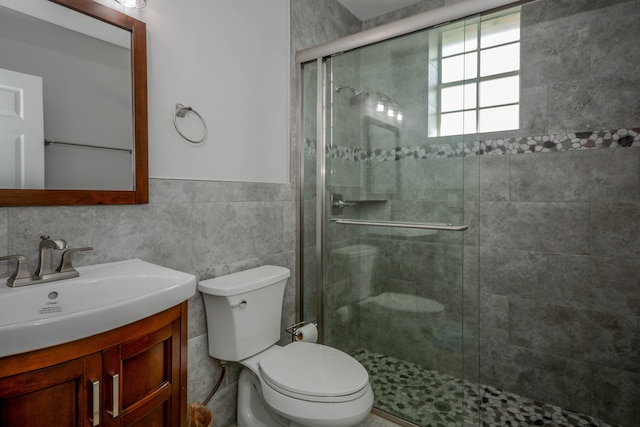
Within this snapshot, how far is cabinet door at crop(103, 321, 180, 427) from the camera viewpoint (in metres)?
0.86

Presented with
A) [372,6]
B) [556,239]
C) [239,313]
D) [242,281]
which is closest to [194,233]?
[242,281]

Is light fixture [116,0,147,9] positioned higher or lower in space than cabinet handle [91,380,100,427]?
higher

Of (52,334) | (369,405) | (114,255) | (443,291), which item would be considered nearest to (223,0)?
(114,255)

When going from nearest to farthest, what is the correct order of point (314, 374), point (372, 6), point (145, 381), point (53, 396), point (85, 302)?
1. point (53, 396)
2. point (145, 381)
3. point (85, 302)
4. point (314, 374)
5. point (372, 6)

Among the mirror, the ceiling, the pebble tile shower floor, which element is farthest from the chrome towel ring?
the ceiling

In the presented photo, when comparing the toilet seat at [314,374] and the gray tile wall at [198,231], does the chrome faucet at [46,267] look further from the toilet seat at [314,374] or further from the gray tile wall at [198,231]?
the toilet seat at [314,374]

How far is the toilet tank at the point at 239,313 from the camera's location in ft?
4.97

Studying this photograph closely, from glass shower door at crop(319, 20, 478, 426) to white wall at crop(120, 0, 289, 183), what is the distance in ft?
1.15

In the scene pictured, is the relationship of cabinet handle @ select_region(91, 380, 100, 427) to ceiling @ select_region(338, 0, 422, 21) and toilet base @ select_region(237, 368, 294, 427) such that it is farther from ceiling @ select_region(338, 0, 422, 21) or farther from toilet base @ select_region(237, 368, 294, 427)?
ceiling @ select_region(338, 0, 422, 21)

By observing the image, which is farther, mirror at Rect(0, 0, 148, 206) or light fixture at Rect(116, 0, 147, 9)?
light fixture at Rect(116, 0, 147, 9)

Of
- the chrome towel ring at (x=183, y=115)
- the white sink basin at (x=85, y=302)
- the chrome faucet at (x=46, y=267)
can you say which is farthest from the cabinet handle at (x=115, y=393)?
the chrome towel ring at (x=183, y=115)

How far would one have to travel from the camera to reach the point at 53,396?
2.51 ft

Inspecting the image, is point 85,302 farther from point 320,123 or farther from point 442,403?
point 442,403

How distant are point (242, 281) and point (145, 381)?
660mm
